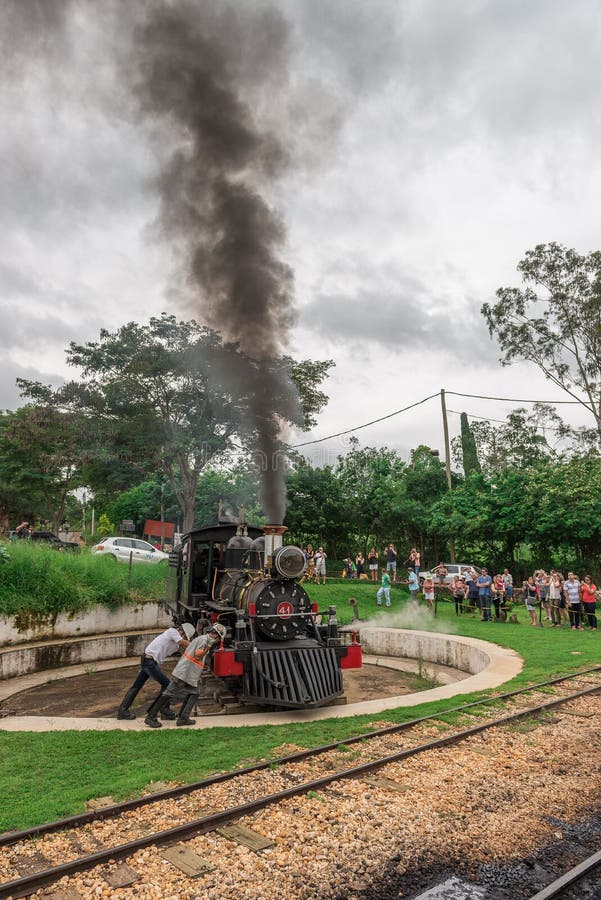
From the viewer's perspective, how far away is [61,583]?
1584 cm

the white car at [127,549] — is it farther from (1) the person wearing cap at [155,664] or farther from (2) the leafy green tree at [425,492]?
(1) the person wearing cap at [155,664]

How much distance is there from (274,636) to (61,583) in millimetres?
8682

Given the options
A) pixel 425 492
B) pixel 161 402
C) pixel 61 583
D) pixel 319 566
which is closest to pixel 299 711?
pixel 61 583

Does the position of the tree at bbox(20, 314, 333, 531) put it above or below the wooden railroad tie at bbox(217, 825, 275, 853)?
above

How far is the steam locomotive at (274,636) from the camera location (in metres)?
8.92

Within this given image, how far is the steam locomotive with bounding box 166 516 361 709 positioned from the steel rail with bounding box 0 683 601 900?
2438 mm

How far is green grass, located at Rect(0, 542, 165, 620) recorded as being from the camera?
14906mm

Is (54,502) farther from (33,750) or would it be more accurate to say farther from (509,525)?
(33,750)

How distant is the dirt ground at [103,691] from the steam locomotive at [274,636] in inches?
51.3

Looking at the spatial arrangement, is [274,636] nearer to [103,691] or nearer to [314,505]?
[103,691]

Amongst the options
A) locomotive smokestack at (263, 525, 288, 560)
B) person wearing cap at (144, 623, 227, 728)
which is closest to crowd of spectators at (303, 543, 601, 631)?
locomotive smokestack at (263, 525, 288, 560)

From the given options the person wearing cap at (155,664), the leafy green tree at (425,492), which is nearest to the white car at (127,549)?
the leafy green tree at (425,492)

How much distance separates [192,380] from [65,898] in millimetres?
22198

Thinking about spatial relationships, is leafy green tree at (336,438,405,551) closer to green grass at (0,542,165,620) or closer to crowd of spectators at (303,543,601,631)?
crowd of spectators at (303,543,601,631)
